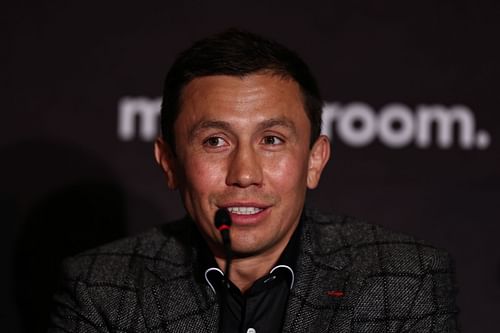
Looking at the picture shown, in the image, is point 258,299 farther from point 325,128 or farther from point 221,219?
point 325,128

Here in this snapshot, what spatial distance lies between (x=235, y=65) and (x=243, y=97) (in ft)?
0.32

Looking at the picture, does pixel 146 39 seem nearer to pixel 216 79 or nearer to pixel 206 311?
pixel 216 79

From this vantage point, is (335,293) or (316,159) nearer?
(335,293)

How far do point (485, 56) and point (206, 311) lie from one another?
1411mm

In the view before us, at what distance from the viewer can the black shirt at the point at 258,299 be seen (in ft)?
6.76

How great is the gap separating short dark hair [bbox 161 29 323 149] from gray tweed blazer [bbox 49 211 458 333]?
331 mm

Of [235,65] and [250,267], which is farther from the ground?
[235,65]

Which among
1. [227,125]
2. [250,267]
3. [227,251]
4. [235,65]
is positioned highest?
[235,65]

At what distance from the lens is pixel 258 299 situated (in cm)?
208

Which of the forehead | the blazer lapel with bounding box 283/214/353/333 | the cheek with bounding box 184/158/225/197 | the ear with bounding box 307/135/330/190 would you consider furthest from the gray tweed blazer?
the forehead

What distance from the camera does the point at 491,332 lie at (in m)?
2.72

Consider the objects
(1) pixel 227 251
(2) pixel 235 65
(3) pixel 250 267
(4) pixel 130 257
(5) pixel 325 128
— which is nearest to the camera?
(1) pixel 227 251

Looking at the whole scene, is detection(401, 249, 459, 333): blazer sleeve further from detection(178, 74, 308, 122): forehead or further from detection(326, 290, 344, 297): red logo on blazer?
detection(178, 74, 308, 122): forehead

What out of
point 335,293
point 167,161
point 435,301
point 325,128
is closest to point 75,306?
point 167,161
